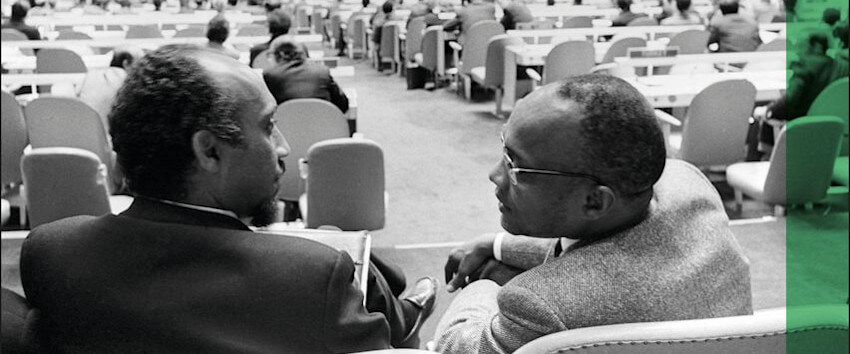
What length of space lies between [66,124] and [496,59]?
3869 millimetres

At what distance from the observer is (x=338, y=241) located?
1.83m

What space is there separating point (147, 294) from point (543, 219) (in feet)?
1.90

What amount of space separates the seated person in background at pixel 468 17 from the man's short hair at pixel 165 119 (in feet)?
22.6

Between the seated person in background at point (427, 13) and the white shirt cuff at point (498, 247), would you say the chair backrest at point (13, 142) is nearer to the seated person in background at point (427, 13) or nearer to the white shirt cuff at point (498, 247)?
the white shirt cuff at point (498, 247)

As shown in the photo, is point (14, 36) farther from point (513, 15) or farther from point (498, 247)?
point (498, 247)

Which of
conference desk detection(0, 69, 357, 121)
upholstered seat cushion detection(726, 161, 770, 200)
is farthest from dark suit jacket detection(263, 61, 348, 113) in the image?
upholstered seat cushion detection(726, 161, 770, 200)

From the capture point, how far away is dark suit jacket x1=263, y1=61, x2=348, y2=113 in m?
4.61

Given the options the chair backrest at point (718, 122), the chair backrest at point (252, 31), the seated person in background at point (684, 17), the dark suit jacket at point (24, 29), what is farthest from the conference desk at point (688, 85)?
the dark suit jacket at point (24, 29)

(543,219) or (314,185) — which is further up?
(543,219)

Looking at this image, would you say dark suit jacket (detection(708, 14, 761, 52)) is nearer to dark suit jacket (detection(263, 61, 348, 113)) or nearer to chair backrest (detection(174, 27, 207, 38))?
dark suit jacket (detection(263, 61, 348, 113))

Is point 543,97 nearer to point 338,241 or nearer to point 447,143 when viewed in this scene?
point 338,241

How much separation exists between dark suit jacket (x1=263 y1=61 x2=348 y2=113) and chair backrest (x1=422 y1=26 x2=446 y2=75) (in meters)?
3.65

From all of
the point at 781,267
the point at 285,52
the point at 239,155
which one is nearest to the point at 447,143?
the point at 285,52

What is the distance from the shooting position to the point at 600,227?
1224 millimetres
